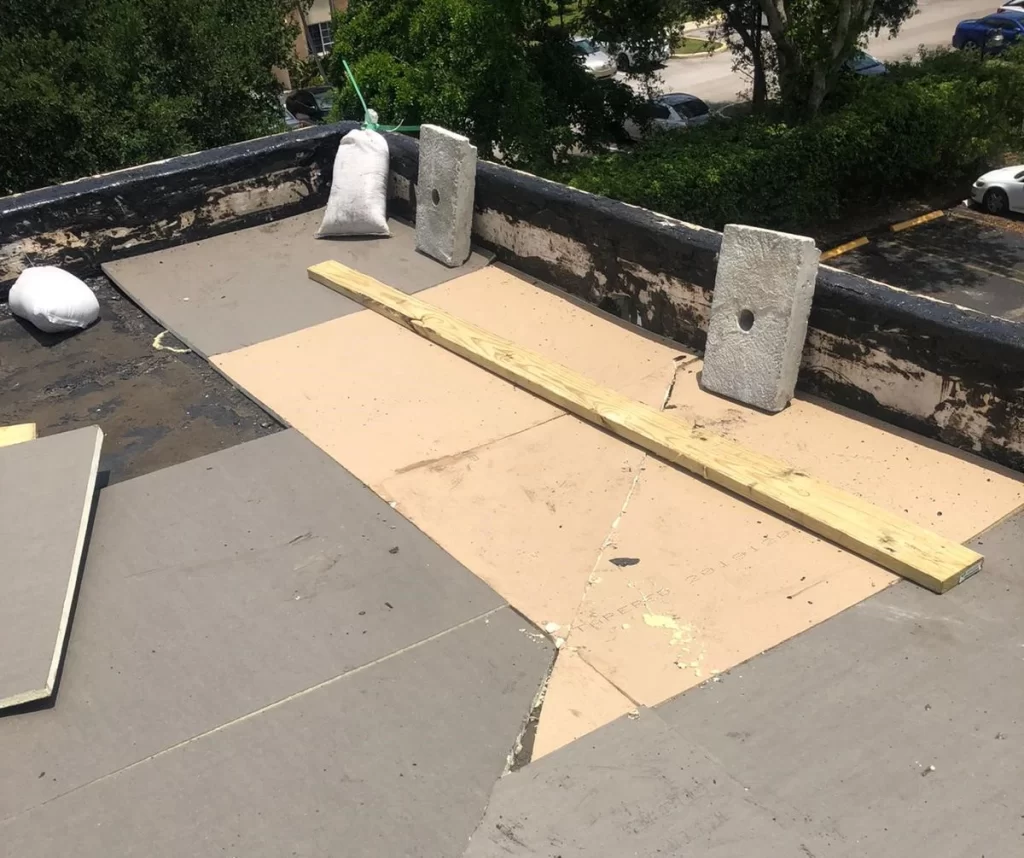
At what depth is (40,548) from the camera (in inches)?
170

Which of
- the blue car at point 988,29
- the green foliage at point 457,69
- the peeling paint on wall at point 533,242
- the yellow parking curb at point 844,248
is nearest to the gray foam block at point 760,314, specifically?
the peeling paint on wall at point 533,242

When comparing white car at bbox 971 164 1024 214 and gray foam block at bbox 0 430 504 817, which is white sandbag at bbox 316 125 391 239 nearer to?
gray foam block at bbox 0 430 504 817

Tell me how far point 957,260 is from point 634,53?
23.2 feet

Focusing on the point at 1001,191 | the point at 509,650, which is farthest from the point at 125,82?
the point at 1001,191

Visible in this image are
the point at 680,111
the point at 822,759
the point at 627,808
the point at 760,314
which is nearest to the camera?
the point at 627,808

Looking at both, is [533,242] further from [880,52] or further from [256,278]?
[880,52]

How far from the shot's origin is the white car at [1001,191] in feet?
59.7

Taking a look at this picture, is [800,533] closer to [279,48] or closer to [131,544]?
[131,544]

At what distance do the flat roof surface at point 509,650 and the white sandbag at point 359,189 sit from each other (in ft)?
8.35

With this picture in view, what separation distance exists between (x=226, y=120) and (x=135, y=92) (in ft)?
5.44

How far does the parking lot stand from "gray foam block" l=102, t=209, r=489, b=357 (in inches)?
404

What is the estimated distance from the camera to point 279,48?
50.3 feet

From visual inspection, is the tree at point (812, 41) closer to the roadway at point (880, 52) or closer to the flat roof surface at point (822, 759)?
the roadway at point (880, 52)

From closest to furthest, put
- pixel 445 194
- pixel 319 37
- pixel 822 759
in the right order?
pixel 822 759 → pixel 445 194 → pixel 319 37
